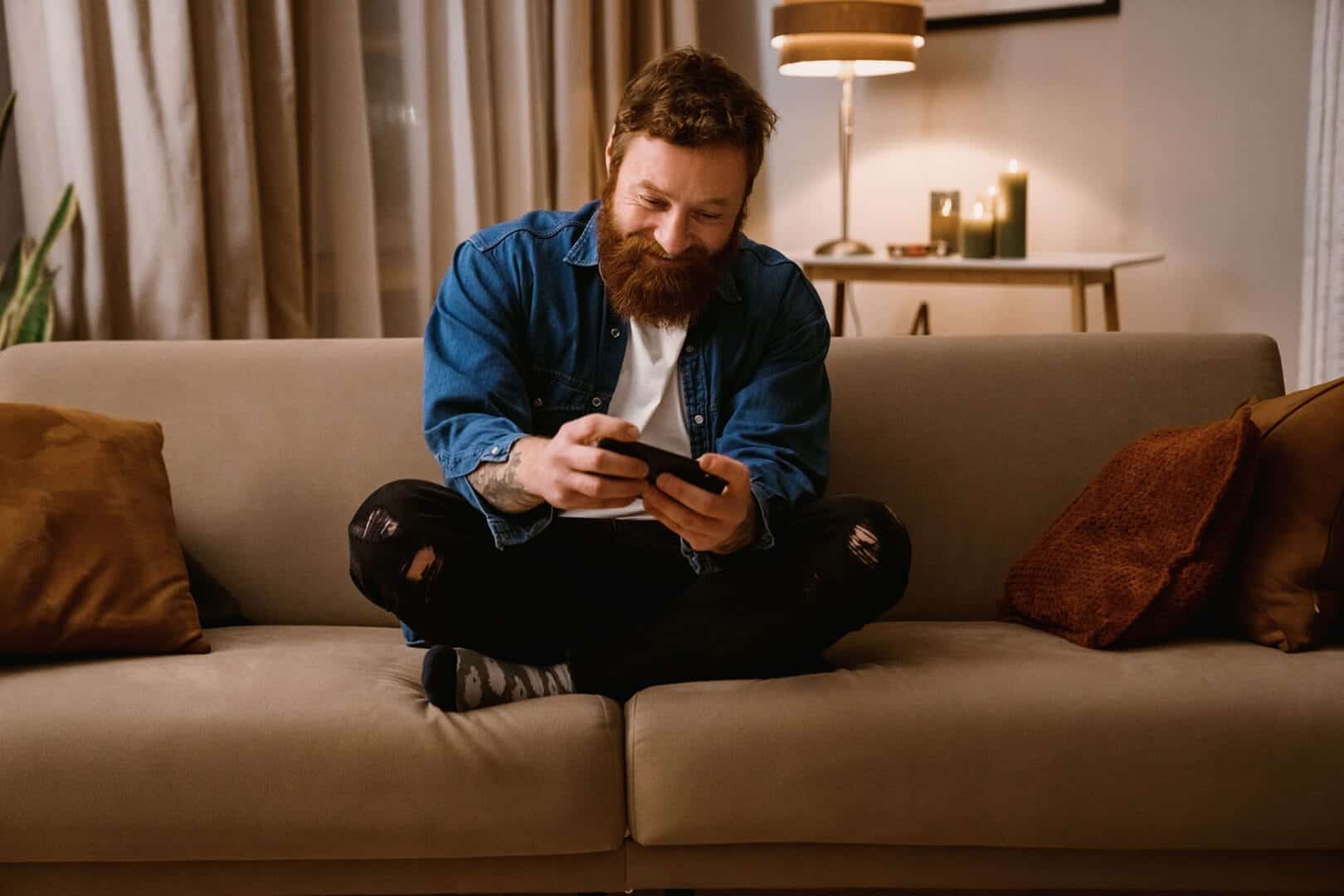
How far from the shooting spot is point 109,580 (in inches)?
64.3

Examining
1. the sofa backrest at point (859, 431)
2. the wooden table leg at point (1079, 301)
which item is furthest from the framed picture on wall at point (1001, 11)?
the sofa backrest at point (859, 431)

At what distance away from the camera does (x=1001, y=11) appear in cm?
403

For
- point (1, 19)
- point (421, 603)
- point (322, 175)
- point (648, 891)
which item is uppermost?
point (1, 19)

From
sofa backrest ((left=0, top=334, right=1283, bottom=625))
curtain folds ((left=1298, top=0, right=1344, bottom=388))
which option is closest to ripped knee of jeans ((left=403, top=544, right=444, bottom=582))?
sofa backrest ((left=0, top=334, right=1283, bottom=625))

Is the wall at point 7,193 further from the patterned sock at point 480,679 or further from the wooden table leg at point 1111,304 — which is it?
the wooden table leg at point 1111,304

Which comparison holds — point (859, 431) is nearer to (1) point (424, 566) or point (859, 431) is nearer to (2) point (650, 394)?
(2) point (650, 394)

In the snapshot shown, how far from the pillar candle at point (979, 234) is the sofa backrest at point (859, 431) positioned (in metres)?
1.68

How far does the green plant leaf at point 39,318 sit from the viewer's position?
244 cm

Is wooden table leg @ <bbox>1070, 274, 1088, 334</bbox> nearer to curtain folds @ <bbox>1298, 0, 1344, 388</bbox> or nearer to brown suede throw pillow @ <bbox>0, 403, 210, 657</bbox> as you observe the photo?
curtain folds @ <bbox>1298, 0, 1344, 388</bbox>

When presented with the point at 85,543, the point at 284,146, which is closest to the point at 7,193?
the point at 284,146

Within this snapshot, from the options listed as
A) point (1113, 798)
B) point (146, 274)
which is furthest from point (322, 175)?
point (1113, 798)

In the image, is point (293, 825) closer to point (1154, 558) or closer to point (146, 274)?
point (1154, 558)

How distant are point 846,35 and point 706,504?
8.14ft

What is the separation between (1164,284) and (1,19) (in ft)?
9.93
